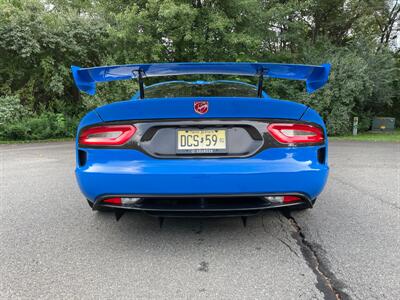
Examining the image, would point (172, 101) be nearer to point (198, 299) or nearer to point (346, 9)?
point (198, 299)

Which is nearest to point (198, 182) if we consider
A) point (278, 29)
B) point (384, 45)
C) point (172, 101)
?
point (172, 101)

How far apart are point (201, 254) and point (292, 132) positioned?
1.13 metres

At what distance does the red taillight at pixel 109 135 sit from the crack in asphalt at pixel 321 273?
1338mm

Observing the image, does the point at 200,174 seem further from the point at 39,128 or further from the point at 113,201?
the point at 39,128

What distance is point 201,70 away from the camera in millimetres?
2893

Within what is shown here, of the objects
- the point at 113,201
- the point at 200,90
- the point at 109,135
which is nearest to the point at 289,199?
the point at 113,201

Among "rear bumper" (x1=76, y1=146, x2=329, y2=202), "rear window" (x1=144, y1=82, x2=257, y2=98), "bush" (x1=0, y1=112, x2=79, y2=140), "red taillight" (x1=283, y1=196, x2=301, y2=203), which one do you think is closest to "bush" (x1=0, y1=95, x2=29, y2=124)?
"bush" (x1=0, y1=112, x2=79, y2=140)

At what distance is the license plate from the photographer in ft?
7.65

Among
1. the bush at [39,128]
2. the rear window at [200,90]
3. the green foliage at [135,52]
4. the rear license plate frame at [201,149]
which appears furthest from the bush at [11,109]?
the rear license plate frame at [201,149]

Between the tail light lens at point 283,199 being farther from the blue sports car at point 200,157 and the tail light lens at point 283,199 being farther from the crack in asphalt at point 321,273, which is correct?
the crack in asphalt at point 321,273

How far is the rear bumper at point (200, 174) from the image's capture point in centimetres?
226

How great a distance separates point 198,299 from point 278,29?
17.5 m

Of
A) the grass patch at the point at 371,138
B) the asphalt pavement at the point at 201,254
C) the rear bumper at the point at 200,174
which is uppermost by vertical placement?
the rear bumper at the point at 200,174

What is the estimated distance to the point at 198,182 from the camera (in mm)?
2264
